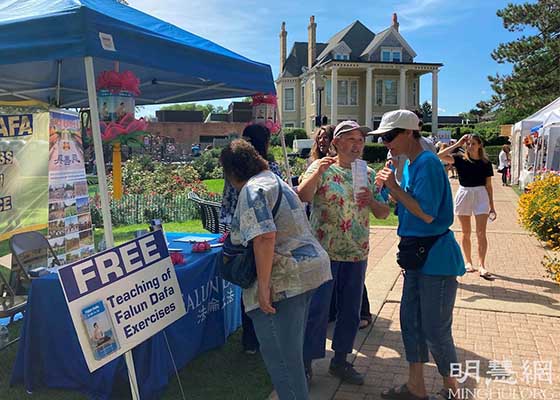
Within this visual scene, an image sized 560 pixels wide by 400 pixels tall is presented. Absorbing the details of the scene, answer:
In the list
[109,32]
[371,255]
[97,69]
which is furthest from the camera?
[371,255]

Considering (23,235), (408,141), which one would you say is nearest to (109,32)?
(408,141)

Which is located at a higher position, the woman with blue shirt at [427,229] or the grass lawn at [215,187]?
the woman with blue shirt at [427,229]

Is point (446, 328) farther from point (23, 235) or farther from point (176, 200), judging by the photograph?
point (176, 200)

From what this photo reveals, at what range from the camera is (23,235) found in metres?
5.09

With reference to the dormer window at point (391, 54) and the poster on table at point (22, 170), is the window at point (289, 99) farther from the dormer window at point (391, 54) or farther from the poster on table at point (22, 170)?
the poster on table at point (22, 170)

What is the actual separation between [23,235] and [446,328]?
4.21m

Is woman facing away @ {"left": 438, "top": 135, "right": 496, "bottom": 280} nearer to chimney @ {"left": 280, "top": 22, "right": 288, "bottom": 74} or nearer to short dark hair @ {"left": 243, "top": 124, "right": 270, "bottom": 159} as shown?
short dark hair @ {"left": 243, "top": 124, "right": 270, "bottom": 159}

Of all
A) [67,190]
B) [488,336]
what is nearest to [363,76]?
[67,190]

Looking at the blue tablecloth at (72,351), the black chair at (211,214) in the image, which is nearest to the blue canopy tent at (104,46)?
the blue tablecloth at (72,351)

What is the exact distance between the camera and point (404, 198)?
115 inches

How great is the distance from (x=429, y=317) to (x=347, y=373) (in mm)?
945

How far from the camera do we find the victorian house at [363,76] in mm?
43312

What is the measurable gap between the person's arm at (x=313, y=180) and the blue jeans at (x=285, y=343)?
3.04 ft

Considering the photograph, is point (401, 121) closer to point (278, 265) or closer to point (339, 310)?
point (278, 265)
